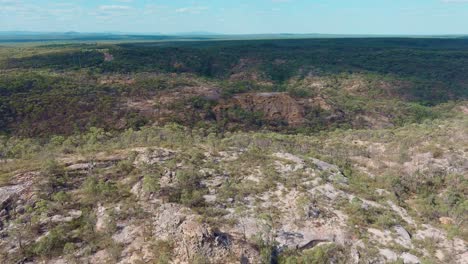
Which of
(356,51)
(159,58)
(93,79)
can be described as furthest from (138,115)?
(356,51)

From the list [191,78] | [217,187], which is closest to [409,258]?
[217,187]

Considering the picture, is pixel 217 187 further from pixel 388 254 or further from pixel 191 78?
pixel 191 78

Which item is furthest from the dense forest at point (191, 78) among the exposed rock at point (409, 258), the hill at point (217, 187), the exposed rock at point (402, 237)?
the exposed rock at point (409, 258)

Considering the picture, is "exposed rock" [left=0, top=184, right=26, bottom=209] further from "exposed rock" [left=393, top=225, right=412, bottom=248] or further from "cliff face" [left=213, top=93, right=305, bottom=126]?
"cliff face" [left=213, top=93, right=305, bottom=126]

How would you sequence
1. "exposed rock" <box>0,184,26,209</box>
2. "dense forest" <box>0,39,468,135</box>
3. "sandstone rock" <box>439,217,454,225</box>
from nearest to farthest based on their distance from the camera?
"exposed rock" <box>0,184,26,209</box> → "sandstone rock" <box>439,217,454,225</box> → "dense forest" <box>0,39,468,135</box>

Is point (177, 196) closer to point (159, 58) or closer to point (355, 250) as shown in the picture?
point (355, 250)

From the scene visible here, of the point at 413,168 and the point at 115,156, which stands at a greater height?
the point at 115,156

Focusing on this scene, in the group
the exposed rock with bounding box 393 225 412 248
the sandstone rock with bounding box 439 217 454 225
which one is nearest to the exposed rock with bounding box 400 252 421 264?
the exposed rock with bounding box 393 225 412 248

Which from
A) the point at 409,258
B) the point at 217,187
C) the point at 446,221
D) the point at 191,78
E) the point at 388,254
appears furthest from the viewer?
the point at 191,78

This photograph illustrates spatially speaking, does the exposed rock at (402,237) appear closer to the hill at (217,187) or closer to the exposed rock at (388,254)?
the hill at (217,187)
